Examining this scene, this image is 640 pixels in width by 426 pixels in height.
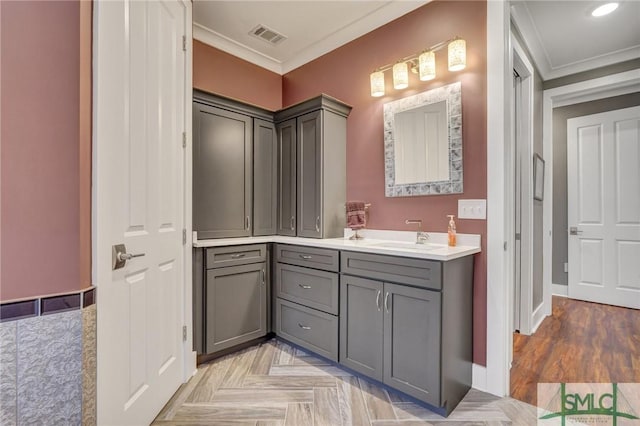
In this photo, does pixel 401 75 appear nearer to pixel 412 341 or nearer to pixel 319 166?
pixel 319 166

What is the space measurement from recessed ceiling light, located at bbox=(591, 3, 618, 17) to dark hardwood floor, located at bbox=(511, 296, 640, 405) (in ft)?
8.79

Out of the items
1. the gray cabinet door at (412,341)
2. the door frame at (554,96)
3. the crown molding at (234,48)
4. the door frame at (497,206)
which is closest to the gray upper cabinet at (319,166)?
the crown molding at (234,48)

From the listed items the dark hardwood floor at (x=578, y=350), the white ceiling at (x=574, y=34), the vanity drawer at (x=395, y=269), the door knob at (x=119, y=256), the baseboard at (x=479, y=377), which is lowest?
the dark hardwood floor at (x=578, y=350)

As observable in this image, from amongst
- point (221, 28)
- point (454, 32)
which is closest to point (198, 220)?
point (221, 28)

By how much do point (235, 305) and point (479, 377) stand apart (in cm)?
175

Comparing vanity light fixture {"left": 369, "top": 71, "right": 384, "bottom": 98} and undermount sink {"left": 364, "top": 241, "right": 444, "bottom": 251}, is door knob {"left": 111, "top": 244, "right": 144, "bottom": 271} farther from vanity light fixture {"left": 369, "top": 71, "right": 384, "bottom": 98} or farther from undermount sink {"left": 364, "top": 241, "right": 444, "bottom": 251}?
vanity light fixture {"left": 369, "top": 71, "right": 384, "bottom": 98}

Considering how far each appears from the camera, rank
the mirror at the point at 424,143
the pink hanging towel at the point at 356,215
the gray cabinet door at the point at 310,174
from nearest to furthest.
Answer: the mirror at the point at 424,143, the pink hanging towel at the point at 356,215, the gray cabinet door at the point at 310,174

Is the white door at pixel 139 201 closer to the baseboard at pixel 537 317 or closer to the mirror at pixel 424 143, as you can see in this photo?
the mirror at pixel 424 143

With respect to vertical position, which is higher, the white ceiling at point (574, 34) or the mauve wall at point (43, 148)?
the white ceiling at point (574, 34)

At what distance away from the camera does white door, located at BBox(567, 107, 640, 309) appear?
3520mm

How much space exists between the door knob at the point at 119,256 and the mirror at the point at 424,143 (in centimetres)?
183

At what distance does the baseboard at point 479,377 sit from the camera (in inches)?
77.7

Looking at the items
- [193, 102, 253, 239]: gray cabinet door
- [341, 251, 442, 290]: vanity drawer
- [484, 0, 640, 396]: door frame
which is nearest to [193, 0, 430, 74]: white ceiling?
[484, 0, 640, 396]: door frame

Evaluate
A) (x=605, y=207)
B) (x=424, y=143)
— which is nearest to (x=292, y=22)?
(x=424, y=143)
